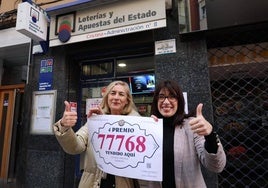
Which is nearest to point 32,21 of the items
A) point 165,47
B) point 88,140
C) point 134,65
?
point 134,65

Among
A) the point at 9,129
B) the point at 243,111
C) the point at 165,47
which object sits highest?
the point at 165,47

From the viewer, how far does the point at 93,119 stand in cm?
231

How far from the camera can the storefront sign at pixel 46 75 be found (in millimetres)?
5223

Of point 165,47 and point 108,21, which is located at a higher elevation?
point 108,21

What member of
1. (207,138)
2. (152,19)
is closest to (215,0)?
(152,19)

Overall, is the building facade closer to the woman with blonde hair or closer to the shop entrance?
the shop entrance

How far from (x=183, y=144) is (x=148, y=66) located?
3.10m

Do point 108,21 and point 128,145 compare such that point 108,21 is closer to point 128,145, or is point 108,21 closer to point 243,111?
point 243,111

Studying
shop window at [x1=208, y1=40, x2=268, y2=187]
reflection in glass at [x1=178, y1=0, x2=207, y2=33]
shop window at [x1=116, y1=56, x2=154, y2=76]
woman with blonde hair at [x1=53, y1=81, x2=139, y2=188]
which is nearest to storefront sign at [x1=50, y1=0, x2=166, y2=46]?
reflection in glass at [x1=178, y1=0, x2=207, y2=33]

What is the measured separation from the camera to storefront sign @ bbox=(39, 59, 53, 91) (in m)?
5.22

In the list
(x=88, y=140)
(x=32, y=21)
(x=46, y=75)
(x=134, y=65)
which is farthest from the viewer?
(x=46, y=75)

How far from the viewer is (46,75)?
5277mm

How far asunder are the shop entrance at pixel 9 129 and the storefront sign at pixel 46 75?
1.59 meters

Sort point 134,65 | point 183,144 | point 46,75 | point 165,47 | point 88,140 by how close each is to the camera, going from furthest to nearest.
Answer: point 46,75
point 134,65
point 165,47
point 88,140
point 183,144
